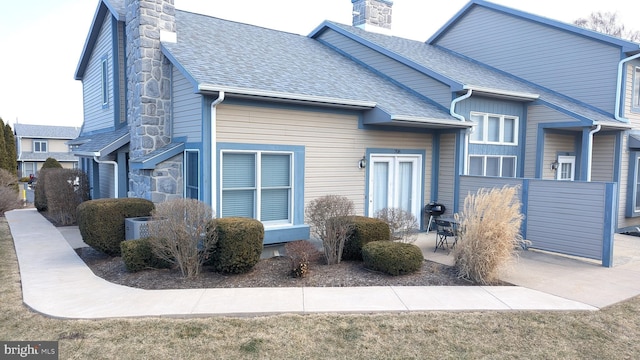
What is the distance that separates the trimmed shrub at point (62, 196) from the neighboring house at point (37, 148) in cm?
3083

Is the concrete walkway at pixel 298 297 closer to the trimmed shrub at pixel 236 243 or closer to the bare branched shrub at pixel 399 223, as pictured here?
the trimmed shrub at pixel 236 243

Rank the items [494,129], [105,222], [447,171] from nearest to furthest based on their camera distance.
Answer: [105,222] → [447,171] → [494,129]

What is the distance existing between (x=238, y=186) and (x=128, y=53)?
4456mm

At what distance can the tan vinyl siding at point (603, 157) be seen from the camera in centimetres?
1277

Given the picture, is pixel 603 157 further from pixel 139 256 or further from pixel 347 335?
pixel 139 256

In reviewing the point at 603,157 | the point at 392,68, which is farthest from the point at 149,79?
the point at 603,157

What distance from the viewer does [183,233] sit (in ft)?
21.4

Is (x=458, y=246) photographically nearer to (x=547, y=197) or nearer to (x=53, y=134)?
(x=547, y=197)

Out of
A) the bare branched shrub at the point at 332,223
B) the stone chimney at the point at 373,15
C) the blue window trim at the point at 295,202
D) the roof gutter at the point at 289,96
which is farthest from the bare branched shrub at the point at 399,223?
the stone chimney at the point at 373,15

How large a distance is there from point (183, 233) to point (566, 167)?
12120mm

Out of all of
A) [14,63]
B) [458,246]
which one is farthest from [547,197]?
[14,63]

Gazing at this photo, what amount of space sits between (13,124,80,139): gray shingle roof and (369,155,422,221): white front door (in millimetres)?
39963

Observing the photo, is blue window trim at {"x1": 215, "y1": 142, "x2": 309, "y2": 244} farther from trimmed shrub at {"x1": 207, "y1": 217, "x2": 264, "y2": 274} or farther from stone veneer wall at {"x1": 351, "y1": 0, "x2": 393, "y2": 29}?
stone veneer wall at {"x1": 351, "y1": 0, "x2": 393, "y2": 29}

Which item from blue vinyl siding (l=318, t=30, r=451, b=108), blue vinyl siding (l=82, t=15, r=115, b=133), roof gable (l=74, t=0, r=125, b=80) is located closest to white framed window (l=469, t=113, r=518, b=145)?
blue vinyl siding (l=318, t=30, r=451, b=108)
